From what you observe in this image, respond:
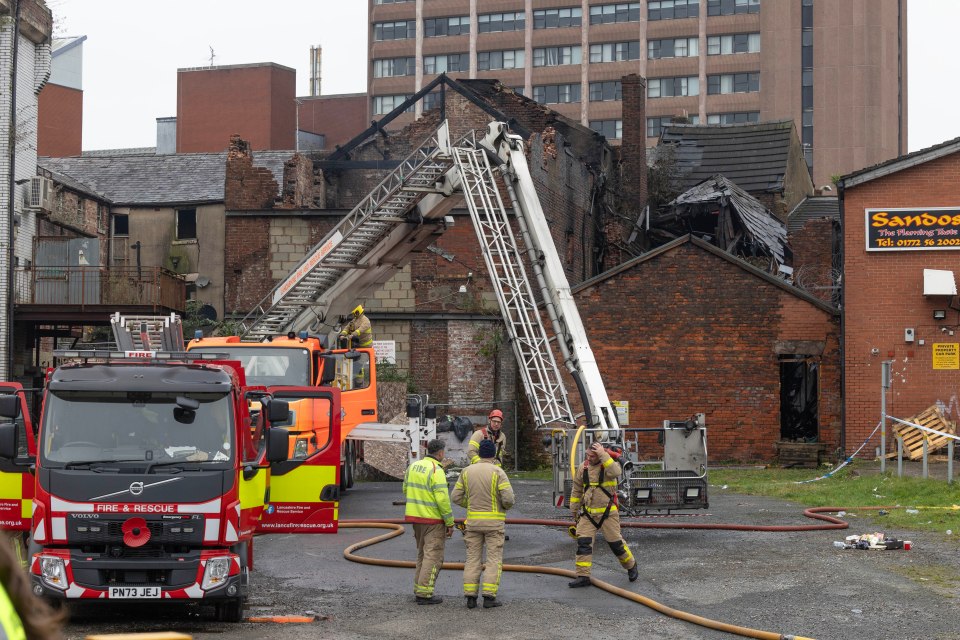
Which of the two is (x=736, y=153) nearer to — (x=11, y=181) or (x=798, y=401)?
(x=798, y=401)

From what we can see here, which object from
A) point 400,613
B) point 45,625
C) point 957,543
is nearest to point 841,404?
point 957,543

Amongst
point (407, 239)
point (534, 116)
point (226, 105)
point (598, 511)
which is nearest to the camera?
point (598, 511)

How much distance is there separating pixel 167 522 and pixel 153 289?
878 inches

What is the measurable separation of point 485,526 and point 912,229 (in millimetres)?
18930

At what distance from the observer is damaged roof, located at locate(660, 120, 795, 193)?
4519cm

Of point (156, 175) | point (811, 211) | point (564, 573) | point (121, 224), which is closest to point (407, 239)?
point (564, 573)

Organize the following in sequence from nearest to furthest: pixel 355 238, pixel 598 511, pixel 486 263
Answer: pixel 598 511, pixel 486 263, pixel 355 238

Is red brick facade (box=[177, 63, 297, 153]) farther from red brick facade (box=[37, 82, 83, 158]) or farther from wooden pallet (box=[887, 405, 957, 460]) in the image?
wooden pallet (box=[887, 405, 957, 460])

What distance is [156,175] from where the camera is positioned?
4059 cm

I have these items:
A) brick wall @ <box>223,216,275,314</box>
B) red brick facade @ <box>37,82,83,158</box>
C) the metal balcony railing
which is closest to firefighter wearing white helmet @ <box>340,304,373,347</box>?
the metal balcony railing

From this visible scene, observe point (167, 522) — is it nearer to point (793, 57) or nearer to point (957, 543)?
point (957, 543)

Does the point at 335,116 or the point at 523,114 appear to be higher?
the point at 335,116

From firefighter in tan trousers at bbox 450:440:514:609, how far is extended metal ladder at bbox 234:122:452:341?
1027cm

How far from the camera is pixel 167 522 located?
10383mm
